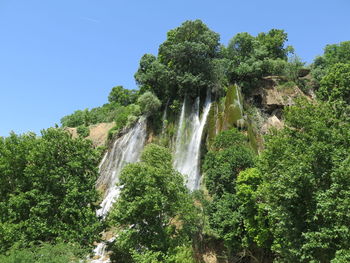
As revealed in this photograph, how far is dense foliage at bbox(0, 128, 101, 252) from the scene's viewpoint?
792 inches

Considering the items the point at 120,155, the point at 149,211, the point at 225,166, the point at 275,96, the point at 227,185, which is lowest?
the point at 149,211

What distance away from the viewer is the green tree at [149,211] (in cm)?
1934

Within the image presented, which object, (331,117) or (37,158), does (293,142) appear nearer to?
(331,117)

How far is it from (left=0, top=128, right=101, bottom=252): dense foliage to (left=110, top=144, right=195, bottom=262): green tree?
7.76 ft

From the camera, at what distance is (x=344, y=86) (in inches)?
1277

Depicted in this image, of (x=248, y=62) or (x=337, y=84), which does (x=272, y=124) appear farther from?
(x=248, y=62)

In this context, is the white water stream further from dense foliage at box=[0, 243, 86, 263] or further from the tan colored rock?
dense foliage at box=[0, 243, 86, 263]

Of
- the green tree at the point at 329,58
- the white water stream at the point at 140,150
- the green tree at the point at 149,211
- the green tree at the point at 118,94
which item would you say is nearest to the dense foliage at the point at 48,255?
the green tree at the point at 149,211

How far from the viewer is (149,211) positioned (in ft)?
63.9

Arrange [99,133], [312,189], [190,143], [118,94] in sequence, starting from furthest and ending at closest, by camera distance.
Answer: [118,94], [99,133], [190,143], [312,189]

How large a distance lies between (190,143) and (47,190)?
14360mm

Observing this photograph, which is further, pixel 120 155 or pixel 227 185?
pixel 120 155

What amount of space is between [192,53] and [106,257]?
68.0 ft

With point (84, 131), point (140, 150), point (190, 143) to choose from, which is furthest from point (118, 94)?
point (190, 143)
